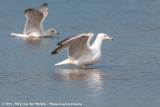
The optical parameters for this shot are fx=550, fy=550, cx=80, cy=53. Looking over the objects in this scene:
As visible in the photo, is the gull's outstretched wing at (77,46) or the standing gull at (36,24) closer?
the gull's outstretched wing at (77,46)

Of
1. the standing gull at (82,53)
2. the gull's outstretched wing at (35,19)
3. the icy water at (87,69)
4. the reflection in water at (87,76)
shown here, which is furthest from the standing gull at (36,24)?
the reflection in water at (87,76)

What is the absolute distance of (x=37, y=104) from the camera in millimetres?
9320

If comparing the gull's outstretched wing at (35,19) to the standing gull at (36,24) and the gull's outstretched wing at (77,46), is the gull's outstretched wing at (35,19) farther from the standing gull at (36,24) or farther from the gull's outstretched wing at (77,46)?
the gull's outstretched wing at (77,46)

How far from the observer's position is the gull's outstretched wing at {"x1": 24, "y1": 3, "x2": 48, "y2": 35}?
20.8m

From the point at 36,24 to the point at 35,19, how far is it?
0.30 metres

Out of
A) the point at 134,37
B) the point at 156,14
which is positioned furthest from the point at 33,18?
the point at 156,14

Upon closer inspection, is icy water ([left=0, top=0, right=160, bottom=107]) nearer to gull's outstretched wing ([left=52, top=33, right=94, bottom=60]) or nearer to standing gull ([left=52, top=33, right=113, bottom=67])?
standing gull ([left=52, top=33, right=113, bottom=67])

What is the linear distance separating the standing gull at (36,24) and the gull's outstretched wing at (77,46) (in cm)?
774

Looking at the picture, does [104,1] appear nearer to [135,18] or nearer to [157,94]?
[135,18]

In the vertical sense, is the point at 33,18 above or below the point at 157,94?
above

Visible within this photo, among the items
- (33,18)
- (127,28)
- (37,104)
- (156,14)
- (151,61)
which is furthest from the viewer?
(156,14)

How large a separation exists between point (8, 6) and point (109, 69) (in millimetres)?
20312

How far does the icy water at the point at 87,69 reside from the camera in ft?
32.3

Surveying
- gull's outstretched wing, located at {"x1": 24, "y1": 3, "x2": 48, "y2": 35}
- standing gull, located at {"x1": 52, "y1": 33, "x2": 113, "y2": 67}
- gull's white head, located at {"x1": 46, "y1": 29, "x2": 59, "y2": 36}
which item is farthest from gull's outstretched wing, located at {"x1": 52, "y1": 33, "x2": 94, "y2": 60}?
gull's white head, located at {"x1": 46, "y1": 29, "x2": 59, "y2": 36}
